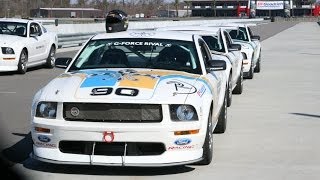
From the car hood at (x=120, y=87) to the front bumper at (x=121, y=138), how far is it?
0.25 metres

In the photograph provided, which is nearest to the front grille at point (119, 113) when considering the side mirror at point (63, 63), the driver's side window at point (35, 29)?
the side mirror at point (63, 63)

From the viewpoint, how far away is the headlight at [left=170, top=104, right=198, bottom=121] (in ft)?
19.3

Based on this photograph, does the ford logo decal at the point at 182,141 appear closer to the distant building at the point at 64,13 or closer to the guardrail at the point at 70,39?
the guardrail at the point at 70,39

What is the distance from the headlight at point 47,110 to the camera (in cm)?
594

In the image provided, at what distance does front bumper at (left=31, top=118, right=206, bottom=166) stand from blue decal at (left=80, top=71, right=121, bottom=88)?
19.4 inches

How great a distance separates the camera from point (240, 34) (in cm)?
1647

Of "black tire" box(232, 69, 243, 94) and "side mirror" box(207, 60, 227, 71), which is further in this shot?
"black tire" box(232, 69, 243, 94)

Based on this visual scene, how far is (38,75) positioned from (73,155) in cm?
1061

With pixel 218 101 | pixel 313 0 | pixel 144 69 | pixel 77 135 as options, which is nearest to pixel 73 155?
pixel 77 135

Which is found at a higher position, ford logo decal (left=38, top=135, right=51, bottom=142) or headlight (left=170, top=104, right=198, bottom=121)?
headlight (left=170, top=104, right=198, bottom=121)

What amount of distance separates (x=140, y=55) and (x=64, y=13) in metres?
124

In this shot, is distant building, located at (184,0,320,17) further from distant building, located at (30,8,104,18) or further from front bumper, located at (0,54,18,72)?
front bumper, located at (0,54,18,72)

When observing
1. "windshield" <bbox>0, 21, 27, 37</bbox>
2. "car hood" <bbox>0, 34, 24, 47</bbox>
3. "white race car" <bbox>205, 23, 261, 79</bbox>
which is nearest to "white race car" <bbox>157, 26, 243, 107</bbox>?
"white race car" <bbox>205, 23, 261, 79</bbox>

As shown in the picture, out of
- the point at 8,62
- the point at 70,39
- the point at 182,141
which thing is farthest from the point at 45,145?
the point at 70,39
